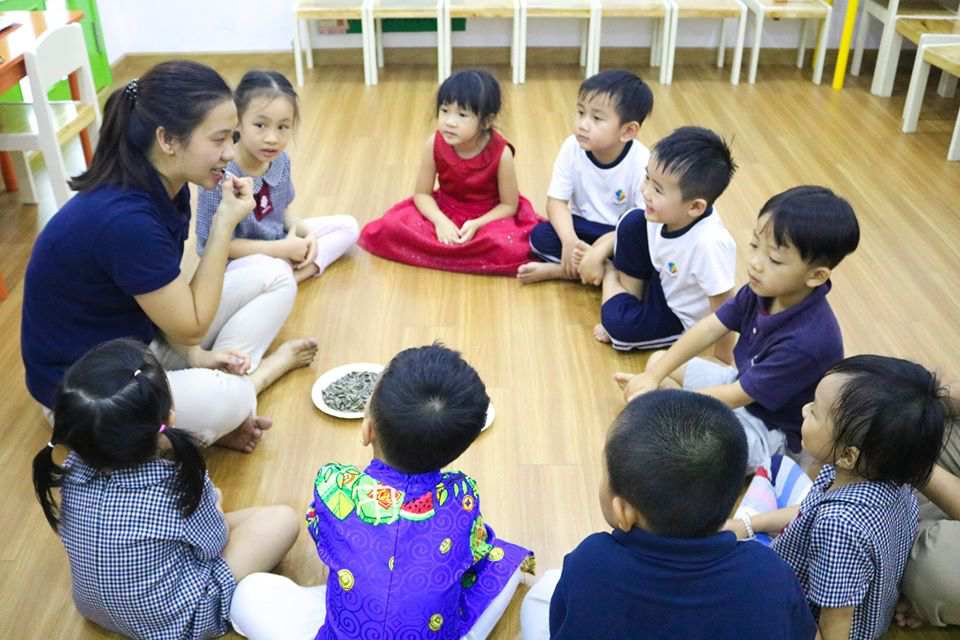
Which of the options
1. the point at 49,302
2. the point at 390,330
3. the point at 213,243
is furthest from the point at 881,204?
the point at 49,302

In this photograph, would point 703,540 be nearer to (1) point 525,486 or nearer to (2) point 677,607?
(2) point 677,607

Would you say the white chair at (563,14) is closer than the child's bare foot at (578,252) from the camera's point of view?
No

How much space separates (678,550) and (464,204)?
1.90 m

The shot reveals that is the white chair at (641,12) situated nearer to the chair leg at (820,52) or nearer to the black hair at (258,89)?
the chair leg at (820,52)

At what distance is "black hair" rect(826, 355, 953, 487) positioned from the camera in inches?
50.5

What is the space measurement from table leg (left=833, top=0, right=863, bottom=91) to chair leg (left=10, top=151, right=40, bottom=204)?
11.9 ft

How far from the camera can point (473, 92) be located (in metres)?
2.57

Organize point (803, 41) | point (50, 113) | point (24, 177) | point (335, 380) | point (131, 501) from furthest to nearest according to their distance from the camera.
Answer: point (803, 41) < point (24, 177) < point (50, 113) < point (335, 380) < point (131, 501)

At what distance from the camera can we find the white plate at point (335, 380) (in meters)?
2.05

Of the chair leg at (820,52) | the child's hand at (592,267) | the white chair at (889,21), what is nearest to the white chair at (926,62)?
the white chair at (889,21)

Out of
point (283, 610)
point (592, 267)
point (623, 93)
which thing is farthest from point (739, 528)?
point (623, 93)

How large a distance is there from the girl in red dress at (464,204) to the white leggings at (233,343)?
53cm

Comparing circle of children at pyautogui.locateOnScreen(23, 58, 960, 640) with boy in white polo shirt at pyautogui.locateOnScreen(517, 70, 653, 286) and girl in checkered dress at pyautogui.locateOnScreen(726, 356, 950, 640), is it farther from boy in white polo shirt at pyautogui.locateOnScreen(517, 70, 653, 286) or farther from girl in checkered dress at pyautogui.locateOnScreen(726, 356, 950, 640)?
boy in white polo shirt at pyautogui.locateOnScreen(517, 70, 653, 286)

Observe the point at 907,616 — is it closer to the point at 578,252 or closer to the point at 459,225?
the point at 578,252
